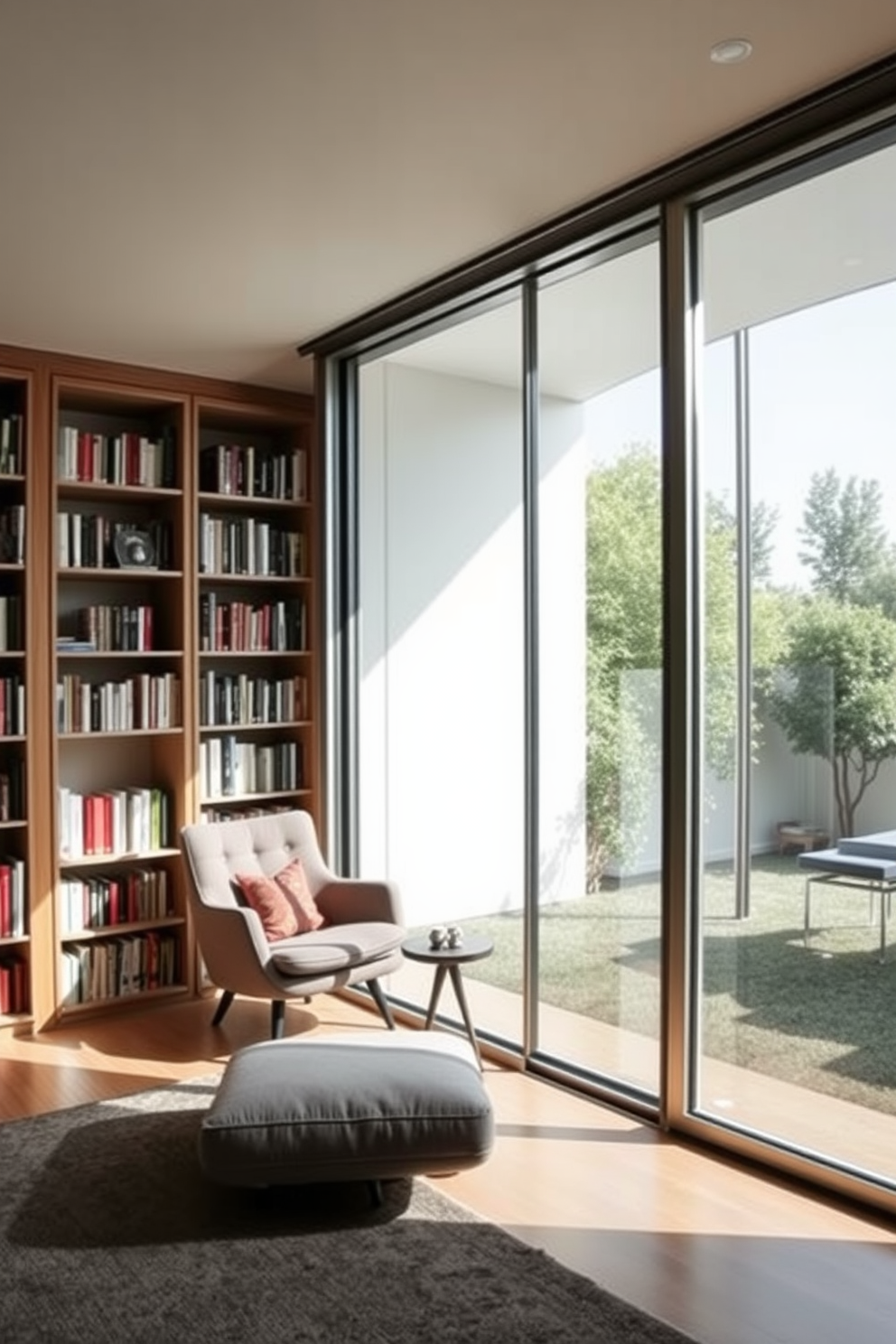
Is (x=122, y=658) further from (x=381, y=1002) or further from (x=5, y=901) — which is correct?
(x=381, y=1002)

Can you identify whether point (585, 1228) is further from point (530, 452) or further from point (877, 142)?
point (877, 142)

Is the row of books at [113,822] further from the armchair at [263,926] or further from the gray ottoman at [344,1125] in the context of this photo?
the gray ottoman at [344,1125]

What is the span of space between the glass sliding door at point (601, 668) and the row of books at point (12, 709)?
223 centimetres

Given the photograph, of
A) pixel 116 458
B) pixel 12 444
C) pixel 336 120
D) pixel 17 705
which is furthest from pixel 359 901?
pixel 336 120

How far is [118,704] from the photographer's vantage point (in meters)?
5.14

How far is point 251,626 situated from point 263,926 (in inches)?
62.3

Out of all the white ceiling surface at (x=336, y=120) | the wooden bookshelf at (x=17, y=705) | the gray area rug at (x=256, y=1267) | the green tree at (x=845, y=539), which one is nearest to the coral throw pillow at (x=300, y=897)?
the wooden bookshelf at (x=17, y=705)

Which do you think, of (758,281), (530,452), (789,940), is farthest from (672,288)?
(789,940)

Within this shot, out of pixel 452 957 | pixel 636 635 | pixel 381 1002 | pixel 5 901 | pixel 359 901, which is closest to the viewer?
pixel 636 635

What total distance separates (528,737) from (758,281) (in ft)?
5.74

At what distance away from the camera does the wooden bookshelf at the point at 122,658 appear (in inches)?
192

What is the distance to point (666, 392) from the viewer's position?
11.7 feet

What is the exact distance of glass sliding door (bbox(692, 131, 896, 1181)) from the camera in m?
3.08

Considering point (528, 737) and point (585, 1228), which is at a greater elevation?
point (528, 737)
